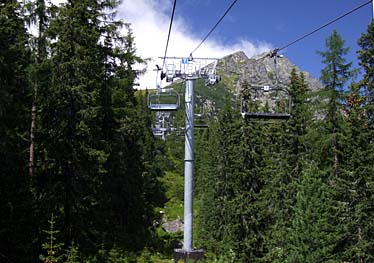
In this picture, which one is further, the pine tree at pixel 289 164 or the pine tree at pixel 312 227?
the pine tree at pixel 289 164

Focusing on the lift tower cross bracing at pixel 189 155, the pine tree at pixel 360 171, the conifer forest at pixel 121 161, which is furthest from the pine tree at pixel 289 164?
the lift tower cross bracing at pixel 189 155

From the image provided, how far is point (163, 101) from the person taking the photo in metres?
14.1

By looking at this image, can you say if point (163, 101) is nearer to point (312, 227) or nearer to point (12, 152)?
point (12, 152)

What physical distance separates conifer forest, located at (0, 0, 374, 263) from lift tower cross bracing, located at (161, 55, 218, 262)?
126 centimetres

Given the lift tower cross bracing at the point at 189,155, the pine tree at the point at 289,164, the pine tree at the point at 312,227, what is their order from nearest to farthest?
1. the lift tower cross bracing at the point at 189,155
2. the pine tree at the point at 312,227
3. the pine tree at the point at 289,164

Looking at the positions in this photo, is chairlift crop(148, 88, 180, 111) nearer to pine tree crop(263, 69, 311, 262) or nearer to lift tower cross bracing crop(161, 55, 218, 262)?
lift tower cross bracing crop(161, 55, 218, 262)

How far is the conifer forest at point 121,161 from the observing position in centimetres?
1487

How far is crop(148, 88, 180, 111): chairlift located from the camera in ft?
43.3

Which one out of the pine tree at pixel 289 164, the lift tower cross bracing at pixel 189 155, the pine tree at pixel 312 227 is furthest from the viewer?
the pine tree at pixel 289 164

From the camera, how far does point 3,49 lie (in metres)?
13.7

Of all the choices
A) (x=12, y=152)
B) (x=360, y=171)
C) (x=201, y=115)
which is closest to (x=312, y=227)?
(x=360, y=171)

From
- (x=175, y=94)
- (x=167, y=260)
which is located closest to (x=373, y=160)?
(x=167, y=260)

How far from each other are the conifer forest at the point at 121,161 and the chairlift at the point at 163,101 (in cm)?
237

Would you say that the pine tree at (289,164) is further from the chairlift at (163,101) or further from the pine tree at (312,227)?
the chairlift at (163,101)
